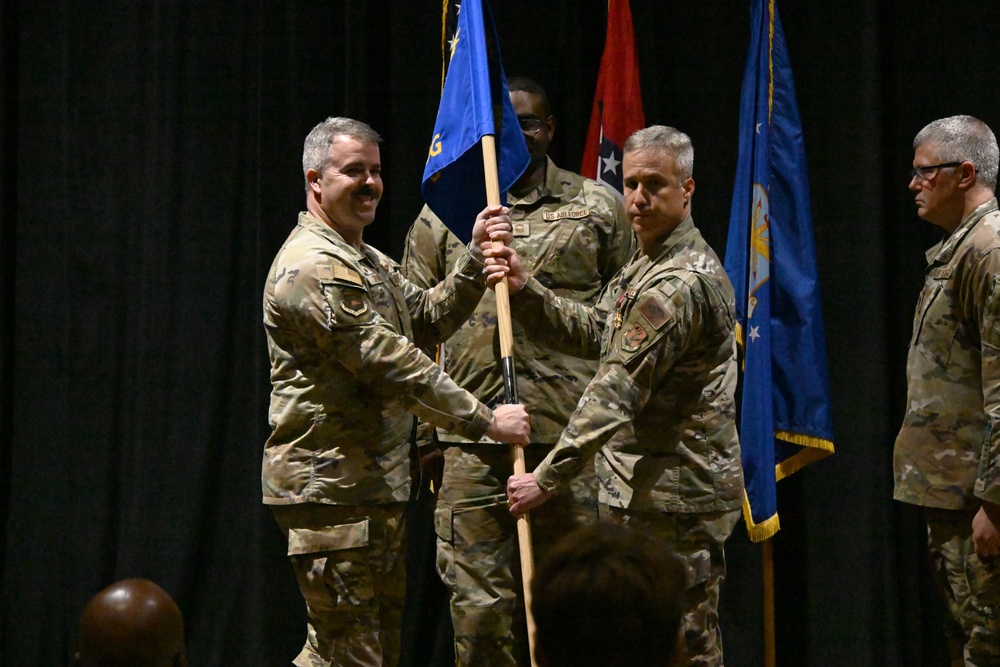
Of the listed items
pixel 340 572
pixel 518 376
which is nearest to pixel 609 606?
pixel 340 572

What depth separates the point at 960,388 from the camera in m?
3.01

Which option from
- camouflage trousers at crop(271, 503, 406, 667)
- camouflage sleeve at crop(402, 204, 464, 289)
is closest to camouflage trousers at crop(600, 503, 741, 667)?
camouflage trousers at crop(271, 503, 406, 667)

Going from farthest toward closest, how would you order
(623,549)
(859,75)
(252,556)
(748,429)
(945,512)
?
(252,556) → (859,75) → (748,429) → (945,512) → (623,549)

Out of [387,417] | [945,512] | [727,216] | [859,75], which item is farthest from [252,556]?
[859,75]

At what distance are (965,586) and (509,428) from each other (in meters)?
1.32

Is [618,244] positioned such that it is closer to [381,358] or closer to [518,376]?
[518,376]

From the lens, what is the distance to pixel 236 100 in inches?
178

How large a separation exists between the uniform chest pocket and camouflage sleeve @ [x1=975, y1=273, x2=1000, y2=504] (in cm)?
14

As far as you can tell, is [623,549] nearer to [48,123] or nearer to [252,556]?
[252,556]

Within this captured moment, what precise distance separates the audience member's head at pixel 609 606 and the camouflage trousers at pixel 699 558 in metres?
1.57

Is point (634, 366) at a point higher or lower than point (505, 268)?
lower

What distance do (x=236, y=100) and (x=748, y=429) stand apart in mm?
2465

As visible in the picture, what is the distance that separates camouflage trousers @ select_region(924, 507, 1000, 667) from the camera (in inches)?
115

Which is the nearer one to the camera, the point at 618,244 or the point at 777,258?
the point at 618,244
